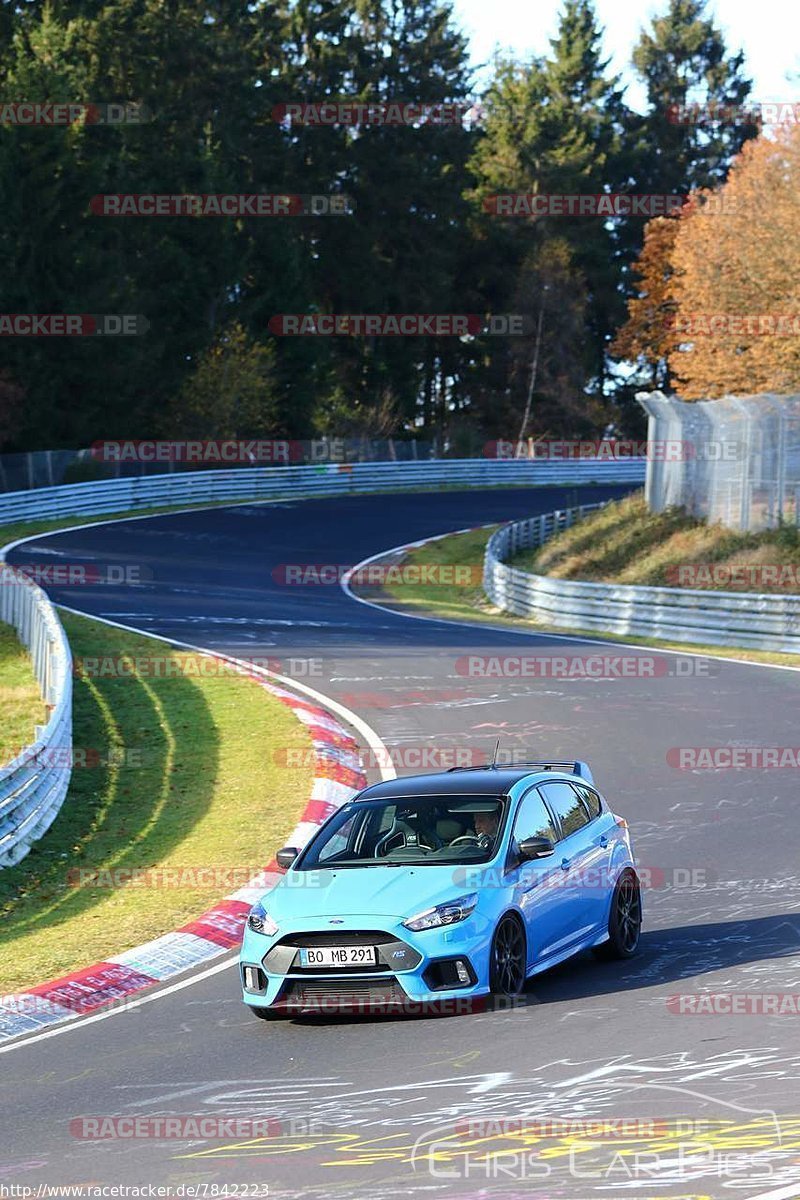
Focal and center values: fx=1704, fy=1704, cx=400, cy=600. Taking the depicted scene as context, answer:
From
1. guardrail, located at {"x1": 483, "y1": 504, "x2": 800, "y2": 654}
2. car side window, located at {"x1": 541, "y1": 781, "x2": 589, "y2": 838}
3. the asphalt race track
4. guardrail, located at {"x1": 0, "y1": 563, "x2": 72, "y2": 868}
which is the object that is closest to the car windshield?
car side window, located at {"x1": 541, "y1": 781, "x2": 589, "y2": 838}

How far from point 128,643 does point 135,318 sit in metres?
38.5

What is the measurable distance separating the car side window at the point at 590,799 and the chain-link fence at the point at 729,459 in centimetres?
2141

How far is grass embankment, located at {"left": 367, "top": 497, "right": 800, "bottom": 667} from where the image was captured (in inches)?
1157

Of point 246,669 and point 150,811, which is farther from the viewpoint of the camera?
point 246,669

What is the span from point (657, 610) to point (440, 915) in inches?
858

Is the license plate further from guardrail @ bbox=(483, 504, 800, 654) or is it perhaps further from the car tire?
guardrail @ bbox=(483, 504, 800, 654)

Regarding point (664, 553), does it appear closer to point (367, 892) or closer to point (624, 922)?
point (624, 922)

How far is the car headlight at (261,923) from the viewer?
10.1 metres

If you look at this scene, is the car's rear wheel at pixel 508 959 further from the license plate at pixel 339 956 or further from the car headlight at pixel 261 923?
the car headlight at pixel 261 923

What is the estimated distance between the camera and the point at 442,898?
A: 392 inches

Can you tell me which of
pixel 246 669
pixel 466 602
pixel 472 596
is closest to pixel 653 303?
pixel 472 596

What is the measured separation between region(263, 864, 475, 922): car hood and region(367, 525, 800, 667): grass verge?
17011mm

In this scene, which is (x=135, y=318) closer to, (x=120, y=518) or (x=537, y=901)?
(x=120, y=518)

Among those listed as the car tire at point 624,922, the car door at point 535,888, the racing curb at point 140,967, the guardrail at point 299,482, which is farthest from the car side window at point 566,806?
the guardrail at point 299,482
